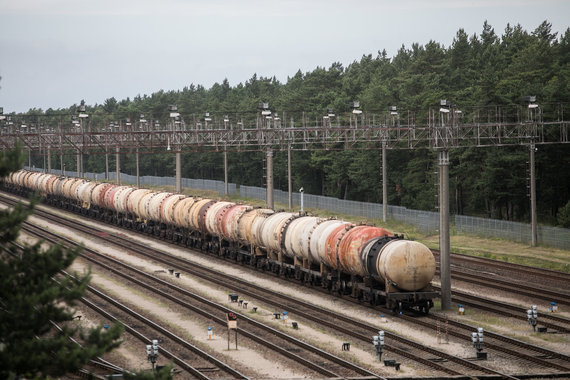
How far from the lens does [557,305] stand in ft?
117

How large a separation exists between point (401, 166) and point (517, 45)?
37501 millimetres

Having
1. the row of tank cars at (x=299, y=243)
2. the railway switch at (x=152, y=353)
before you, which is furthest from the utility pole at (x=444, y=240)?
the railway switch at (x=152, y=353)

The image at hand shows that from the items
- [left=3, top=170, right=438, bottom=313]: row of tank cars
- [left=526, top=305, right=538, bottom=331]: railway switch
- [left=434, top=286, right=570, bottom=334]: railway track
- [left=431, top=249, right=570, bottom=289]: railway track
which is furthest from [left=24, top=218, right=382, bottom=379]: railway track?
[left=431, top=249, right=570, bottom=289]: railway track

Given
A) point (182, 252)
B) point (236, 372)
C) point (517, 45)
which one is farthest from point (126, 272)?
point (517, 45)

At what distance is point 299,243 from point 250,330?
9.81m

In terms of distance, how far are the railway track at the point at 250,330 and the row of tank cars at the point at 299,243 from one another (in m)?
5.40

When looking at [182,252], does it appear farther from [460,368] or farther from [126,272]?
[460,368]

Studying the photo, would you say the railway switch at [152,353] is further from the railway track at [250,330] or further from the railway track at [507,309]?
the railway track at [507,309]

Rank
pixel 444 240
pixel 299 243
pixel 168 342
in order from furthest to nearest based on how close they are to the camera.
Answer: pixel 299 243 < pixel 444 240 < pixel 168 342

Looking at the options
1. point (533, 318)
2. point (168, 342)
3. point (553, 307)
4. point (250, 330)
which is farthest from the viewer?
point (553, 307)

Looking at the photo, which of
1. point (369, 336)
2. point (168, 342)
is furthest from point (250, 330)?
point (369, 336)

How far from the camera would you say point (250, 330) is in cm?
3127

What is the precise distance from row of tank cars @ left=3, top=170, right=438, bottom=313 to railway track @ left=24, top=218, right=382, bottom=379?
540 cm

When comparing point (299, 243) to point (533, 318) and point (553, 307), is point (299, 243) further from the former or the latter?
point (533, 318)
